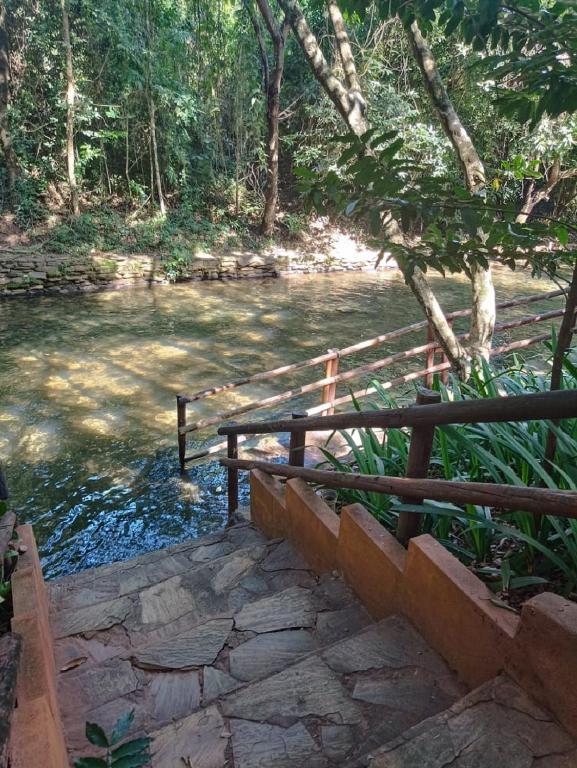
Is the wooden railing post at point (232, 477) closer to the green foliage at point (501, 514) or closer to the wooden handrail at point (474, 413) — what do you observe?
the green foliage at point (501, 514)

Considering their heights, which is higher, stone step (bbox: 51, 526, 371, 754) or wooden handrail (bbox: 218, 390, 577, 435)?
wooden handrail (bbox: 218, 390, 577, 435)

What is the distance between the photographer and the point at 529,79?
1594 millimetres

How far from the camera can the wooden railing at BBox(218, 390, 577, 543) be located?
1.17 metres

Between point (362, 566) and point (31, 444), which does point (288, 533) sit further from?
point (31, 444)

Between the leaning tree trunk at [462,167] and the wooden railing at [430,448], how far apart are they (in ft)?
9.11

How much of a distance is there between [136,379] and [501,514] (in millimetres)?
5796

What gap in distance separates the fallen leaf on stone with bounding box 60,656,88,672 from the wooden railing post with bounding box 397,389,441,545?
4.74ft

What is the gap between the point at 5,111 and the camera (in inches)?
480

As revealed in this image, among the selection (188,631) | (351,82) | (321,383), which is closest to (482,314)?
(321,383)

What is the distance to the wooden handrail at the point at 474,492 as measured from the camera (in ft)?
3.90

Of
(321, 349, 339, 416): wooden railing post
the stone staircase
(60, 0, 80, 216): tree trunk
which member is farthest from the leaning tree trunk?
(60, 0, 80, 216): tree trunk

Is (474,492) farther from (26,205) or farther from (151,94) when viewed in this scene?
(151,94)

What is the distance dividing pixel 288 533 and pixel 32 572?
4.30 feet

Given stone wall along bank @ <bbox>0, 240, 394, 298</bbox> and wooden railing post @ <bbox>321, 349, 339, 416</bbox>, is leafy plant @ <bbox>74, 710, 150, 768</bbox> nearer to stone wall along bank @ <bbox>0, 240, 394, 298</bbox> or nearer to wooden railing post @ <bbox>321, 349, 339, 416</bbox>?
wooden railing post @ <bbox>321, 349, 339, 416</bbox>
